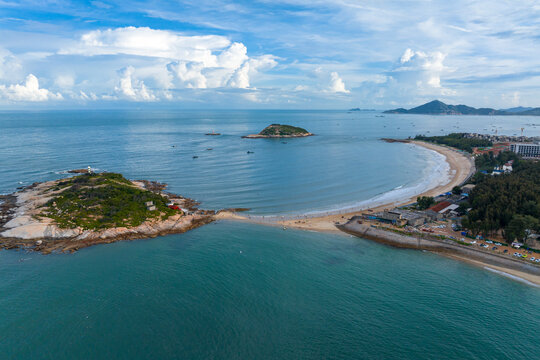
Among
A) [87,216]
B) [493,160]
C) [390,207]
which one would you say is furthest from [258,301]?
[493,160]

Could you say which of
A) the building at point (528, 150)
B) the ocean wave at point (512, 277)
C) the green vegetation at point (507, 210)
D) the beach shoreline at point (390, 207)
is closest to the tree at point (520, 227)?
the green vegetation at point (507, 210)

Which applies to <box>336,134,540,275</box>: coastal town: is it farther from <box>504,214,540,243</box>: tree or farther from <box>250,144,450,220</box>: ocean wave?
<box>250,144,450,220</box>: ocean wave

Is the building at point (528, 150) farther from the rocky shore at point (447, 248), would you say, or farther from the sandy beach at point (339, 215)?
the rocky shore at point (447, 248)

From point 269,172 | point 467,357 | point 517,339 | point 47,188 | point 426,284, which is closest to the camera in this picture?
point 467,357

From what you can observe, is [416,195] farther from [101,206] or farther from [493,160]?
[101,206]

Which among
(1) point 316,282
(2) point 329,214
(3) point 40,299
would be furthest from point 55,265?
(2) point 329,214

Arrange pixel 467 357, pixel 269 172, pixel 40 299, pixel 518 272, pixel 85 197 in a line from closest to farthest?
pixel 467 357 → pixel 40 299 → pixel 518 272 → pixel 85 197 → pixel 269 172

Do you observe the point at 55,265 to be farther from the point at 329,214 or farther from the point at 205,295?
the point at 329,214
